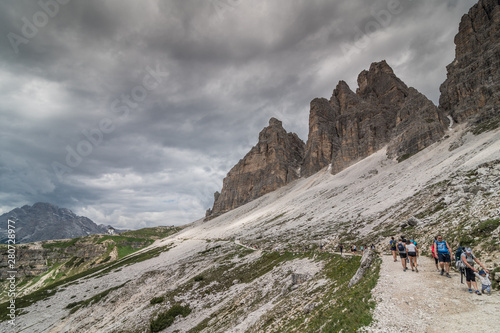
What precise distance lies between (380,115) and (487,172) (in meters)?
123

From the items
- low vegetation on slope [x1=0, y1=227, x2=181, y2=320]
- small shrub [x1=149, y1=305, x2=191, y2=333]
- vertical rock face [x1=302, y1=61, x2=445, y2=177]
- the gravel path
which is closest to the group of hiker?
the gravel path

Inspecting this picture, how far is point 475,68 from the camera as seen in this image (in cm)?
9612

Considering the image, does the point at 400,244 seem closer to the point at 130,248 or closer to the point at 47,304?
the point at 47,304

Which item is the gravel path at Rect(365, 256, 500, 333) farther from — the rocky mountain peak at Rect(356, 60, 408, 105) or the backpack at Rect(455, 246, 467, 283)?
the rocky mountain peak at Rect(356, 60, 408, 105)

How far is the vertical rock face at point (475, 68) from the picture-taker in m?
83.9

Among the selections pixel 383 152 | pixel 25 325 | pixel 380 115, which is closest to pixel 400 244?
pixel 25 325

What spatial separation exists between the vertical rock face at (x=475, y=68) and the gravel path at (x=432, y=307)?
9304 cm

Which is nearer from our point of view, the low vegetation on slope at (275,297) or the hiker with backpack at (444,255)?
the low vegetation on slope at (275,297)

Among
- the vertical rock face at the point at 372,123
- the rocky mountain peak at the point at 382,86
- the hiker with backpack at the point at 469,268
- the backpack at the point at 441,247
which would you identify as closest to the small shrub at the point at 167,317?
the backpack at the point at 441,247

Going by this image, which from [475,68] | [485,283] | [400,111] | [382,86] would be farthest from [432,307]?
[382,86]

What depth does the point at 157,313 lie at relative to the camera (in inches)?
1258

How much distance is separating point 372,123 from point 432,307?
148415 mm

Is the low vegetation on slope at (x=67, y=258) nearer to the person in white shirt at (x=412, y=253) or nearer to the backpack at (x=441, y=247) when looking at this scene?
the person in white shirt at (x=412, y=253)

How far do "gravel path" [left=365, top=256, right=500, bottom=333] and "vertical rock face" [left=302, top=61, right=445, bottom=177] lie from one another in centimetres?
9700
